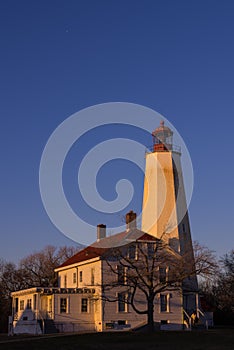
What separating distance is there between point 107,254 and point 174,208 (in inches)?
430

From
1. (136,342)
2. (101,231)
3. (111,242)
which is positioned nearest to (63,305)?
(111,242)

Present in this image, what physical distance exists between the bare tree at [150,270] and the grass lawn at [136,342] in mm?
4280

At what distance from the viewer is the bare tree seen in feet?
130

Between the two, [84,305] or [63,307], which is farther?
[84,305]

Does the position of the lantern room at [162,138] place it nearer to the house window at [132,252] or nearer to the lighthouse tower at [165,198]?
the lighthouse tower at [165,198]

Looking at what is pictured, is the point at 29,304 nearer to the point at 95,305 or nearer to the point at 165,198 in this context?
the point at 95,305

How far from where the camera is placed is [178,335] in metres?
35.2

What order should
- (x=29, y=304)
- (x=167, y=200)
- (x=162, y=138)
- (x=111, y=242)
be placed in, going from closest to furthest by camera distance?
(x=29, y=304) → (x=111, y=242) → (x=167, y=200) → (x=162, y=138)

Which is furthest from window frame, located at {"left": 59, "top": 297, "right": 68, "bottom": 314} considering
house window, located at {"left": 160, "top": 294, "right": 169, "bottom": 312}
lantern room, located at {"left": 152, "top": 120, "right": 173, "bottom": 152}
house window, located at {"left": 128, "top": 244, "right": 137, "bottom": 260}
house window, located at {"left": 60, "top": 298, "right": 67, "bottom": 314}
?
lantern room, located at {"left": 152, "top": 120, "right": 173, "bottom": 152}

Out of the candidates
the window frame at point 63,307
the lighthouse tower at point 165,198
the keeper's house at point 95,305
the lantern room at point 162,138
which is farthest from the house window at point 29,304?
the lantern room at point 162,138

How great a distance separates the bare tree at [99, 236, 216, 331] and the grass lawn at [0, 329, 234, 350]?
4.28 metres

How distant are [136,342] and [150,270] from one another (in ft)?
31.1

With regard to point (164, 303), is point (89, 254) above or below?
above

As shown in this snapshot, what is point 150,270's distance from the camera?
1623 inches
